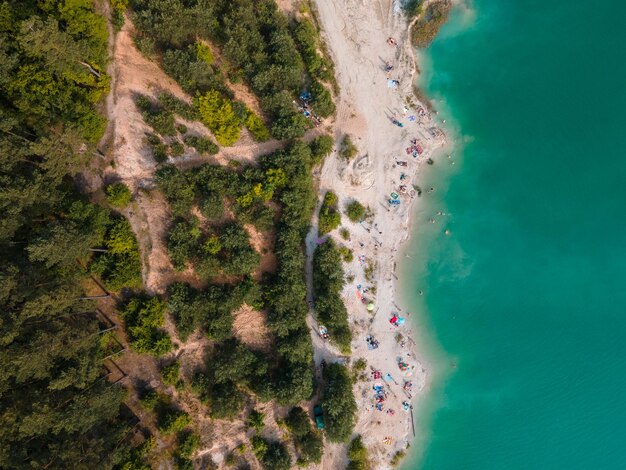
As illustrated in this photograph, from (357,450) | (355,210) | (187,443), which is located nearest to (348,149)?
(355,210)

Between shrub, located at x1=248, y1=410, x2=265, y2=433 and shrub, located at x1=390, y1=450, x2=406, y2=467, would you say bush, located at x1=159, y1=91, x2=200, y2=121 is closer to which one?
shrub, located at x1=248, y1=410, x2=265, y2=433

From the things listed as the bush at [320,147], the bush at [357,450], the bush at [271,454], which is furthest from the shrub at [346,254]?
the bush at [271,454]

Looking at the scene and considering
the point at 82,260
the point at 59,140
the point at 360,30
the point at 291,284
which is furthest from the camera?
the point at 360,30

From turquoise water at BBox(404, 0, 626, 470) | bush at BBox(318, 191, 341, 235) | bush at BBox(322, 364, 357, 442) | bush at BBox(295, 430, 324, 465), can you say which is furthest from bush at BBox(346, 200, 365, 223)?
bush at BBox(295, 430, 324, 465)

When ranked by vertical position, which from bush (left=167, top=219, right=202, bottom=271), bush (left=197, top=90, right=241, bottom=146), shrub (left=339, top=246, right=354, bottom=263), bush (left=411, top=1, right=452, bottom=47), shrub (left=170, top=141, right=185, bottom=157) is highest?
bush (left=411, top=1, right=452, bottom=47)

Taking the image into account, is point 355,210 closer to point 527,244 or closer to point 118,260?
point 527,244

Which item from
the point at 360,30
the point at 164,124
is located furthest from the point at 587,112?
the point at 164,124

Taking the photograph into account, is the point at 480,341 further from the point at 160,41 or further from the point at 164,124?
the point at 160,41
